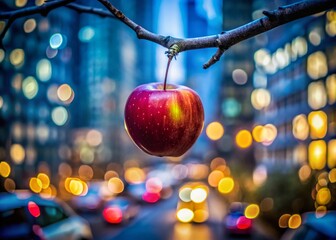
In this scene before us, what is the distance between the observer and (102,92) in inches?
3344

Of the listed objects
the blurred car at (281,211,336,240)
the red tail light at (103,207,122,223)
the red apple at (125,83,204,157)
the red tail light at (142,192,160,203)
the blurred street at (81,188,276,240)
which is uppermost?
the red apple at (125,83,204,157)

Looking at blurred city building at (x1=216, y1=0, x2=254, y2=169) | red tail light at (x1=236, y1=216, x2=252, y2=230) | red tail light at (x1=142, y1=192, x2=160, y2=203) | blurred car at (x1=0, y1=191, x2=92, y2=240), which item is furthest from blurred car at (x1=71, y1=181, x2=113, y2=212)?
blurred city building at (x1=216, y1=0, x2=254, y2=169)

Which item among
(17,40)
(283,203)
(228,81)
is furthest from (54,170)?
(283,203)

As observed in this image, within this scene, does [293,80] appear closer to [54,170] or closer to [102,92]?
[54,170]

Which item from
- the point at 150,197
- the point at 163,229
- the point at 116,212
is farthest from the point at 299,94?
the point at 116,212

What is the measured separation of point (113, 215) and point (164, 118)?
64.9 feet

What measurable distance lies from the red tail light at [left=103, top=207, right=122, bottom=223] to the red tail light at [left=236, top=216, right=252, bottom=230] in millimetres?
5827

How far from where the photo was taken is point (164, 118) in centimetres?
201

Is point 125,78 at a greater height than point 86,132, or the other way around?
point 125,78

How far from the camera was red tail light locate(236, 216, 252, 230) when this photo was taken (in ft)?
59.6

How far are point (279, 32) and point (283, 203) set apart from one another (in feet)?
125

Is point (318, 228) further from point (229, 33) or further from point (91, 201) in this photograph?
point (91, 201)

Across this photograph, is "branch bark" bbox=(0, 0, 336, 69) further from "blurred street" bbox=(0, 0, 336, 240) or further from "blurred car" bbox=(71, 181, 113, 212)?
"blurred car" bbox=(71, 181, 113, 212)

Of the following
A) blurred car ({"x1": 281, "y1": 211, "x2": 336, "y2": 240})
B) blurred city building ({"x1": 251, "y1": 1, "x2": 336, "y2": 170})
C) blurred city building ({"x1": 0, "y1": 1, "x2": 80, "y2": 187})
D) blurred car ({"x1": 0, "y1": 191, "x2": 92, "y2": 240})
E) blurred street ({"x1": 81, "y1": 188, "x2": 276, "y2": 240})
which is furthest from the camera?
blurred city building ({"x1": 0, "y1": 1, "x2": 80, "y2": 187})
